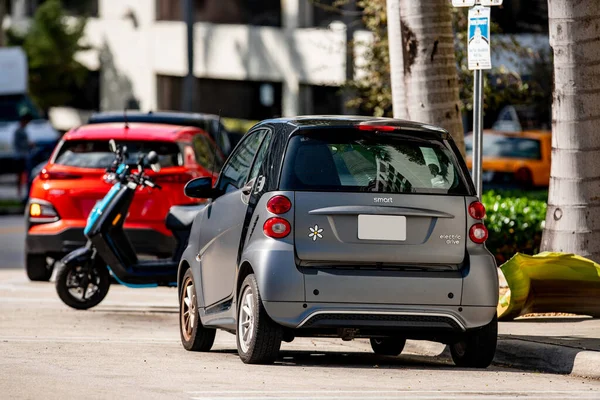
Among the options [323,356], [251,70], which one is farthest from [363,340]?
[251,70]

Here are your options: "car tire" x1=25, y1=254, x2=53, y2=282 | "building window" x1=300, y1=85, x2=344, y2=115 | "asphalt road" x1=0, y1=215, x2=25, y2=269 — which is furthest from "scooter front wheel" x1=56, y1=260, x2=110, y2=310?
"building window" x1=300, y1=85, x2=344, y2=115

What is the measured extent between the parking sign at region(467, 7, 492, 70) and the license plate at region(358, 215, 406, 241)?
3.33 metres

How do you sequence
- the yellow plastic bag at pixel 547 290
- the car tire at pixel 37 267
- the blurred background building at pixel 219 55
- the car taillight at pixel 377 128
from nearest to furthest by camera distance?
the car taillight at pixel 377 128, the yellow plastic bag at pixel 547 290, the car tire at pixel 37 267, the blurred background building at pixel 219 55

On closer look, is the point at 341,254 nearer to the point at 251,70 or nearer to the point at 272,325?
the point at 272,325

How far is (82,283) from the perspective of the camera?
45.4ft

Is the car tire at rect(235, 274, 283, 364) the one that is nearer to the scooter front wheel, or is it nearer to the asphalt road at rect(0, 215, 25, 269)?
the scooter front wheel

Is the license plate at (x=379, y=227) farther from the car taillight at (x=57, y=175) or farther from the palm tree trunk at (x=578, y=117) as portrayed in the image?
the car taillight at (x=57, y=175)

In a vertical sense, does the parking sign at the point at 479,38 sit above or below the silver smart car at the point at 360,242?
above

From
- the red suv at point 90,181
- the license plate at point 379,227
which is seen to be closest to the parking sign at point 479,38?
the license plate at point 379,227

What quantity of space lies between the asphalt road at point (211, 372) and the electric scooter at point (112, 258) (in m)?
0.78

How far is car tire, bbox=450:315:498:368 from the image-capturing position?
969 cm

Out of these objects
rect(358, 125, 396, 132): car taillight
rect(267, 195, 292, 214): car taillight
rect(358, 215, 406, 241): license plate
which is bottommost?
rect(358, 215, 406, 241): license plate

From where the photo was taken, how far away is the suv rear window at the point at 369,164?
9375 millimetres

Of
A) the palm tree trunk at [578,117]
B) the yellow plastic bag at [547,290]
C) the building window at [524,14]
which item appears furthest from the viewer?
the building window at [524,14]
